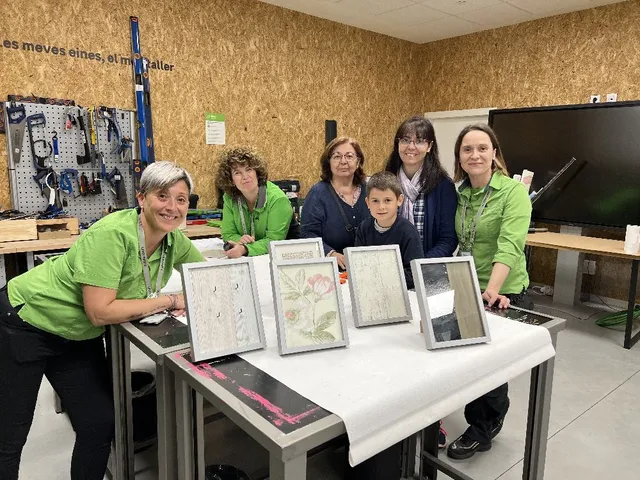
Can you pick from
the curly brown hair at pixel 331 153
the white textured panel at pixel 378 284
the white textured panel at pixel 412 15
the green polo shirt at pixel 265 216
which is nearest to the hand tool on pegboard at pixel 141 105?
the green polo shirt at pixel 265 216

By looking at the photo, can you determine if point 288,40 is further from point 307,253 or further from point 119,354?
point 119,354

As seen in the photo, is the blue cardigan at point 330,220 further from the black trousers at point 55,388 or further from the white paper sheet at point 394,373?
the black trousers at point 55,388

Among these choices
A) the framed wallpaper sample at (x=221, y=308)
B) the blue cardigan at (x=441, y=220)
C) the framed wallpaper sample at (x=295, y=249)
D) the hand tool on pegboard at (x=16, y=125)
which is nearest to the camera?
the framed wallpaper sample at (x=221, y=308)

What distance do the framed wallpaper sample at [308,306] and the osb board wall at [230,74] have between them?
291 cm

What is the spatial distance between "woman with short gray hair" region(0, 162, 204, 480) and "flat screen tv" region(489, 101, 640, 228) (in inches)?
145

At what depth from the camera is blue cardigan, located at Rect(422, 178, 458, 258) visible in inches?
77.9

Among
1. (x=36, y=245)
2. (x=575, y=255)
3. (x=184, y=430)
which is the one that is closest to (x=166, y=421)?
(x=184, y=430)

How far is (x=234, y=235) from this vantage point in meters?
2.66

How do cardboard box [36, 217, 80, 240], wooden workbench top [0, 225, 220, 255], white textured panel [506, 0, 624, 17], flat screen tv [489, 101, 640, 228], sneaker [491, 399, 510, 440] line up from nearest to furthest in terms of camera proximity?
sneaker [491, 399, 510, 440]
wooden workbench top [0, 225, 220, 255]
cardboard box [36, 217, 80, 240]
flat screen tv [489, 101, 640, 228]
white textured panel [506, 0, 624, 17]

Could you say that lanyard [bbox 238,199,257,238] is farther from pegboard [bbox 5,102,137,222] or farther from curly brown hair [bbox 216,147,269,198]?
pegboard [bbox 5,102,137,222]

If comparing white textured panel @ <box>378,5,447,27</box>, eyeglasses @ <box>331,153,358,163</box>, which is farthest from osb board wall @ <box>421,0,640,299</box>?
eyeglasses @ <box>331,153,358,163</box>

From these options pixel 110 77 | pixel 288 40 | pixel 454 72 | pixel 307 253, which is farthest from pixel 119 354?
pixel 454 72

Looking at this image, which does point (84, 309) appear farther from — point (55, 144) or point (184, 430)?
point (55, 144)

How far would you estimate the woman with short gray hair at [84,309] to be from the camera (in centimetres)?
138
